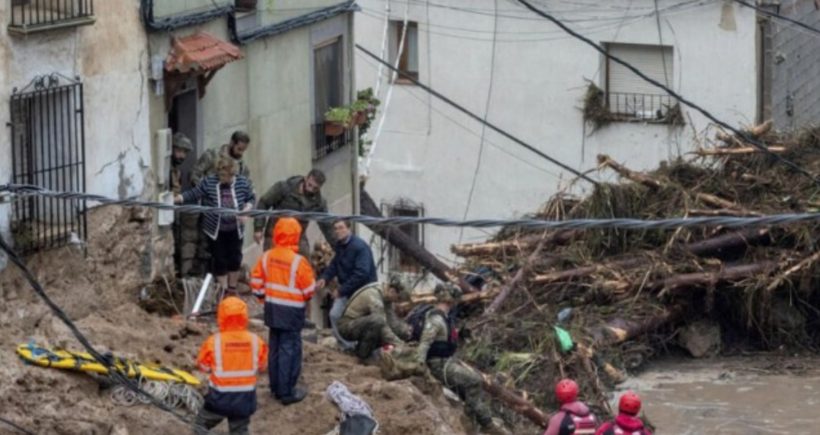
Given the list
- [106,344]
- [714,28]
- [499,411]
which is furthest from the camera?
[714,28]

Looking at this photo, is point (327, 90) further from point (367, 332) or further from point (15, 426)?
point (15, 426)

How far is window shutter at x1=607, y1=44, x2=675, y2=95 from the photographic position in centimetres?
3084

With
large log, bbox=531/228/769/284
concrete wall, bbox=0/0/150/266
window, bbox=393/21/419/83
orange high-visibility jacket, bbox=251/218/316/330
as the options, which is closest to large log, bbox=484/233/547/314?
large log, bbox=531/228/769/284

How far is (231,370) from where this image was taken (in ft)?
48.6

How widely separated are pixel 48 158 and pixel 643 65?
15785 millimetres

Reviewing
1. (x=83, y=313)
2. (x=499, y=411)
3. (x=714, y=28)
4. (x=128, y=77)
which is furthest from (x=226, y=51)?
(x=714, y=28)

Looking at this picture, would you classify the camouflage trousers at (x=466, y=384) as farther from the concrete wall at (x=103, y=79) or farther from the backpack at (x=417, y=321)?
the concrete wall at (x=103, y=79)

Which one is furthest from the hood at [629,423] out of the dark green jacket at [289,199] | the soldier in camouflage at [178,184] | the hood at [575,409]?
the soldier in camouflage at [178,184]

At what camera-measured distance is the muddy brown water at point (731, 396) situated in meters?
18.9

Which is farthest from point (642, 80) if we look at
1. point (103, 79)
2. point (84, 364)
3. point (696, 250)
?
point (84, 364)

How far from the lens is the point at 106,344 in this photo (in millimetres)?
16562

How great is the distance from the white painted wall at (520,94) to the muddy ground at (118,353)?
13.4 m

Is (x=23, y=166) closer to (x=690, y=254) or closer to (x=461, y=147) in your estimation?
(x=690, y=254)

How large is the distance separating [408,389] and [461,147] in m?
16.7
